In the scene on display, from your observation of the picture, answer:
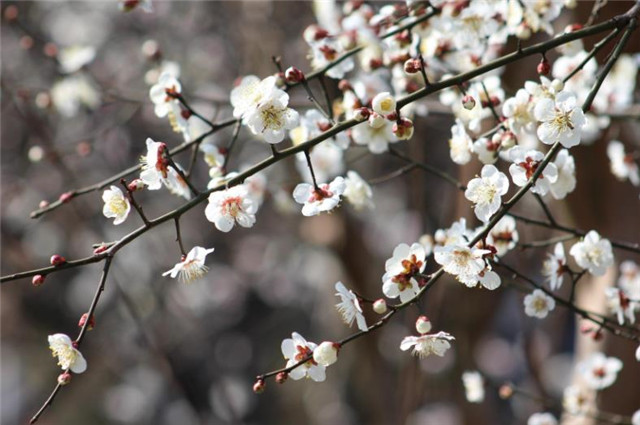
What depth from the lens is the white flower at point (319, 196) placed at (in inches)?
56.9

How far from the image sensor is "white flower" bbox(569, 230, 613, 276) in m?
1.72

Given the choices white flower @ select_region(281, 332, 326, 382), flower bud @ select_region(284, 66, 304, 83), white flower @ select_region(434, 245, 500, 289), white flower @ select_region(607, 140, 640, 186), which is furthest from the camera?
white flower @ select_region(607, 140, 640, 186)

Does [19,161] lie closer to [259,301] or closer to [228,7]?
[228,7]

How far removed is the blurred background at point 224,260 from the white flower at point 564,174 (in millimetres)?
782

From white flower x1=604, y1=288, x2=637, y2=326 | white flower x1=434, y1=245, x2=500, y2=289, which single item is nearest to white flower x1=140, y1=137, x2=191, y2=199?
white flower x1=434, y1=245, x2=500, y2=289

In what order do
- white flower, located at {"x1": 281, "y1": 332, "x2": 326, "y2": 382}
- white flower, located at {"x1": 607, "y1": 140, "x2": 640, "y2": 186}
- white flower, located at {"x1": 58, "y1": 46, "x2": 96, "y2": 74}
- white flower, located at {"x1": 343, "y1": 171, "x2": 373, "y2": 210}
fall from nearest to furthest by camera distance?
white flower, located at {"x1": 281, "y1": 332, "x2": 326, "y2": 382} < white flower, located at {"x1": 343, "y1": 171, "x2": 373, "y2": 210} < white flower, located at {"x1": 607, "y1": 140, "x2": 640, "y2": 186} < white flower, located at {"x1": 58, "y1": 46, "x2": 96, "y2": 74}

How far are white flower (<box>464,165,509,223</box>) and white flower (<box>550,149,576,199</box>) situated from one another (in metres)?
0.32

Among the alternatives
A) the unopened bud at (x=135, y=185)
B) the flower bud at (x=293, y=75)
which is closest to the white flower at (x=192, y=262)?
the unopened bud at (x=135, y=185)

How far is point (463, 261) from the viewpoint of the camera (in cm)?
137

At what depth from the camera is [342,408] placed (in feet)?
20.5

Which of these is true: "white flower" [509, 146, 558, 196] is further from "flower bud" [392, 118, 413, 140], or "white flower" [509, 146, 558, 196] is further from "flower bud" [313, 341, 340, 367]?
"flower bud" [313, 341, 340, 367]

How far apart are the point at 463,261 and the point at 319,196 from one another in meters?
0.31

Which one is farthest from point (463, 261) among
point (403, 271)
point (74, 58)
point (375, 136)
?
point (74, 58)

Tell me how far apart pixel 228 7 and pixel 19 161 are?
2104 millimetres
